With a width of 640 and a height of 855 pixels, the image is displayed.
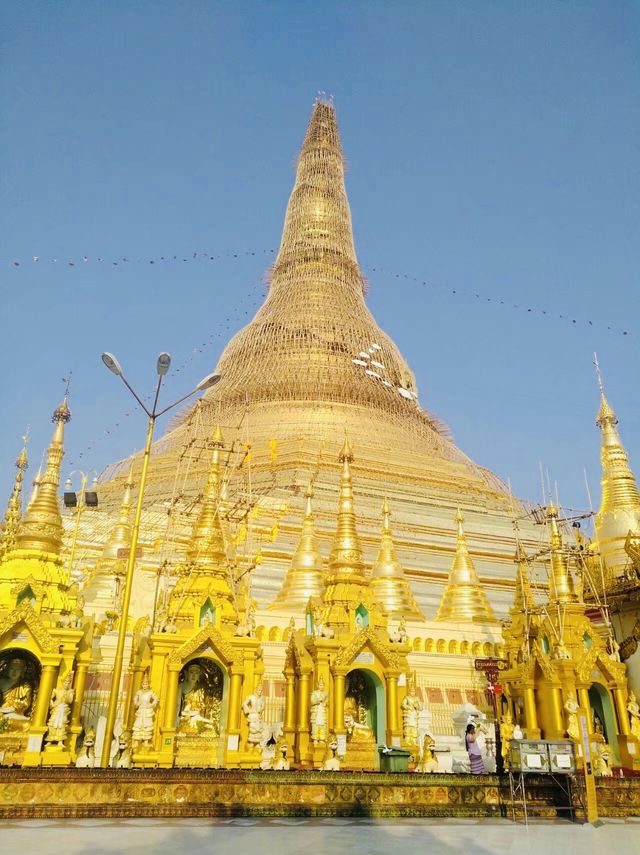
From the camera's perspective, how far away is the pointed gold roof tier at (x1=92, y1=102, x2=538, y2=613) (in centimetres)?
3139

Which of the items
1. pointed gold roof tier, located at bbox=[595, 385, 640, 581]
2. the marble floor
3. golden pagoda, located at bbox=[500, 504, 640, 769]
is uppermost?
pointed gold roof tier, located at bbox=[595, 385, 640, 581]

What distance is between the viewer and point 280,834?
8.80 metres

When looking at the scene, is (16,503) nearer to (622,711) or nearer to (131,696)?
(131,696)

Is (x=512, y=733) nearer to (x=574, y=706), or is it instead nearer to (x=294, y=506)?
(x=574, y=706)

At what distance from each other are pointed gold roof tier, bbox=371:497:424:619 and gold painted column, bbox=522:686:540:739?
624cm

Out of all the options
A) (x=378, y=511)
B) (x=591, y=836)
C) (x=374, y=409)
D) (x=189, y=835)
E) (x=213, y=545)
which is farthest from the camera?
(x=374, y=409)

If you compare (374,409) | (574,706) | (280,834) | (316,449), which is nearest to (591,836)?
(280,834)

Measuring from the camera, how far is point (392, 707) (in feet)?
54.6

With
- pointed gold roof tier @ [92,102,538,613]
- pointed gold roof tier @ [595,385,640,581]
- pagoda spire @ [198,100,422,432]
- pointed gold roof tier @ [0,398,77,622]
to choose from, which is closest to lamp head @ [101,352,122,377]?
pointed gold roof tier @ [0,398,77,622]

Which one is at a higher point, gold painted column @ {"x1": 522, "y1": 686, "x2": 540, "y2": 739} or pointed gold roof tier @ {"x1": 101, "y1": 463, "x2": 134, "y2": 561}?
pointed gold roof tier @ {"x1": 101, "y1": 463, "x2": 134, "y2": 561}

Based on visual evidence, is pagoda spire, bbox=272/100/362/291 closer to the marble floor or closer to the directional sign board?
the directional sign board

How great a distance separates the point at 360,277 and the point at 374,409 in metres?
16.3

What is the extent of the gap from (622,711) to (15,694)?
48.0ft

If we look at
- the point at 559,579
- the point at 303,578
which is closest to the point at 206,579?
the point at 303,578
